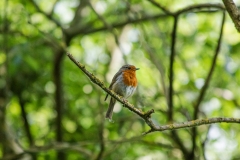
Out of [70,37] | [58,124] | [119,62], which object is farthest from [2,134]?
[119,62]

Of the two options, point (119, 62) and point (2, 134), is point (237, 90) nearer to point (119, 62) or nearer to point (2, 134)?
point (119, 62)

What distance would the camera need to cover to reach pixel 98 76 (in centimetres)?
807

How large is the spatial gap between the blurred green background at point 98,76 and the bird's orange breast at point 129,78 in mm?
1638

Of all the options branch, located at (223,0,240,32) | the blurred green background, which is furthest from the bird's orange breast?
branch, located at (223,0,240,32)

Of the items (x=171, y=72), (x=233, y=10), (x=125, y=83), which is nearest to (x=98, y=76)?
(x=171, y=72)

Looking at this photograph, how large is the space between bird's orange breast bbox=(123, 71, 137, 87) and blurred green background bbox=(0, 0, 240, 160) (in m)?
1.64

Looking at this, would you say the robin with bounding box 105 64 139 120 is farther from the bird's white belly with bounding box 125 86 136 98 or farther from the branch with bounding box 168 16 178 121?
the branch with bounding box 168 16 178 121

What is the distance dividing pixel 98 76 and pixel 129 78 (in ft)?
8.85

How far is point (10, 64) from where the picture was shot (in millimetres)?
7996

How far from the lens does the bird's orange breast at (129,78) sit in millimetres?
5343

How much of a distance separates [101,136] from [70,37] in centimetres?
197

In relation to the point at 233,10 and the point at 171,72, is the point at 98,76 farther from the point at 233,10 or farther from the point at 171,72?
the point at 233,10

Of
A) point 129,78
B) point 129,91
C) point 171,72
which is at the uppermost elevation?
point 171,72

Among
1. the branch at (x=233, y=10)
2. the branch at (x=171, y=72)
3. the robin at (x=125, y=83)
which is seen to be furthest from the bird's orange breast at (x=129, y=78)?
the branch at (x=233, y=10)
